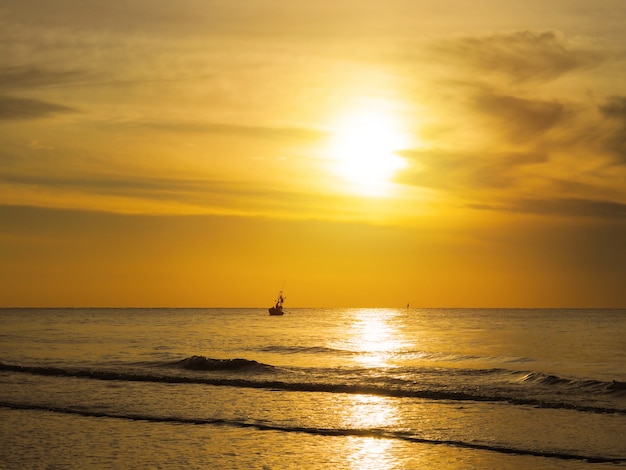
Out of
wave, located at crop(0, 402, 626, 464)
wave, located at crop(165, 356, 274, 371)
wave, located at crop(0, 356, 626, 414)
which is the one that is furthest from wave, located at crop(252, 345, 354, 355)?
wave, located at crop(0, 402, 626, 464)

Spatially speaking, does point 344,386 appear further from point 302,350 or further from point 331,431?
point 302,350

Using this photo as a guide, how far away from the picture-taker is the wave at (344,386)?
30.3 metres

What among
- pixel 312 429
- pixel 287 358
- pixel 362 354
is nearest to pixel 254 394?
pixel 312 429

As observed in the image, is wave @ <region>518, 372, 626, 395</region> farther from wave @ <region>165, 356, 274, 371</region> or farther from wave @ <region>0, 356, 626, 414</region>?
wave @ <region>165, 356, 274, 371</region>

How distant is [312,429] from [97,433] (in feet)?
21.6

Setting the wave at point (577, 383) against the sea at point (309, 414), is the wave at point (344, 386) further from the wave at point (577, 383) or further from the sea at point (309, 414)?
the wave at point (577, 383)

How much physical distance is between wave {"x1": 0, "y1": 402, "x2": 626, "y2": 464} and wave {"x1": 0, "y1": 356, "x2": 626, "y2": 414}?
931cm

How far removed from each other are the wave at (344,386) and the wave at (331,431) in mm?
9310

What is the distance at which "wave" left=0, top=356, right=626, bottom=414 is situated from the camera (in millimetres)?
30266

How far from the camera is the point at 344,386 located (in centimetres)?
3553

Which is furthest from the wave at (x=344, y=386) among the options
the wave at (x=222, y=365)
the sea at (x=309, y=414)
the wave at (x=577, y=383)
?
the wave at (x=222, y=365)

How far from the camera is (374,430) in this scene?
23.0 meters

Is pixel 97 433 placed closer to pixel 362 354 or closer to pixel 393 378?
pixel 393 378

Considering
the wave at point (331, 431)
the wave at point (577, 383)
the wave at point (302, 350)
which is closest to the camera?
the wave at point (331, 431)
